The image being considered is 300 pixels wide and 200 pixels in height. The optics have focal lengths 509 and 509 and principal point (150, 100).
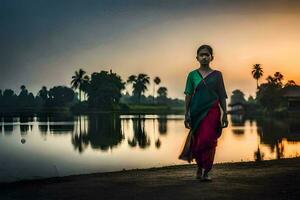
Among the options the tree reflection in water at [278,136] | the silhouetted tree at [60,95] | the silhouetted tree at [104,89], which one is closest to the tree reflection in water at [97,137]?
the tree reflection in water at [278,136]

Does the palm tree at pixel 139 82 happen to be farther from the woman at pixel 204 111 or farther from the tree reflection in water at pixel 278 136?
the woman at pixel 204 111

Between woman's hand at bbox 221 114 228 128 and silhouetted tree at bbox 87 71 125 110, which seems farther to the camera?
silhouetted tree at bbox 87 71 125 110

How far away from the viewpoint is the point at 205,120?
8.82m

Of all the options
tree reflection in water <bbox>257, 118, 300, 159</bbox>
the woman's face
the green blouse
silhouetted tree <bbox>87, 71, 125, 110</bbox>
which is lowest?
tree reflection in water <bbox>257, 118, 300, 159</bbox>

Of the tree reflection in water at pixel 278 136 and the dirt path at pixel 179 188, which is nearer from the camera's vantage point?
the dirt path at pixel 179 188

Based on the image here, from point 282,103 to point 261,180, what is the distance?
328ft

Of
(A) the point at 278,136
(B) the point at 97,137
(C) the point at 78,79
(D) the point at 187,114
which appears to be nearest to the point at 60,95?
(C) the point at 78,79

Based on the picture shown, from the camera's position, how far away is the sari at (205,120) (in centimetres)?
877

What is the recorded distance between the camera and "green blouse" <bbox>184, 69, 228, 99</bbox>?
8.94m

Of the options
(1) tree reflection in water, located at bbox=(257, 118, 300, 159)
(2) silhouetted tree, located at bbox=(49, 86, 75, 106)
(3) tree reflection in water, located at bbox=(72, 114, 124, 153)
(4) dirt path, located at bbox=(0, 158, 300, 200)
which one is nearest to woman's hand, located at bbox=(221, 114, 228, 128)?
(4) dirt path, located at bbox=(0, 158, 300, 200)

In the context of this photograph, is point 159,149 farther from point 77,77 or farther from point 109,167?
point 77,77

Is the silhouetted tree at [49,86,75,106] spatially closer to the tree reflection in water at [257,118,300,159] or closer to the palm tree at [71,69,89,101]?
the palm tree at [71,69,89,101]

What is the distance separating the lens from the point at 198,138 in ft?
28.9

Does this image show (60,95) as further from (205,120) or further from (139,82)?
(205,120)
